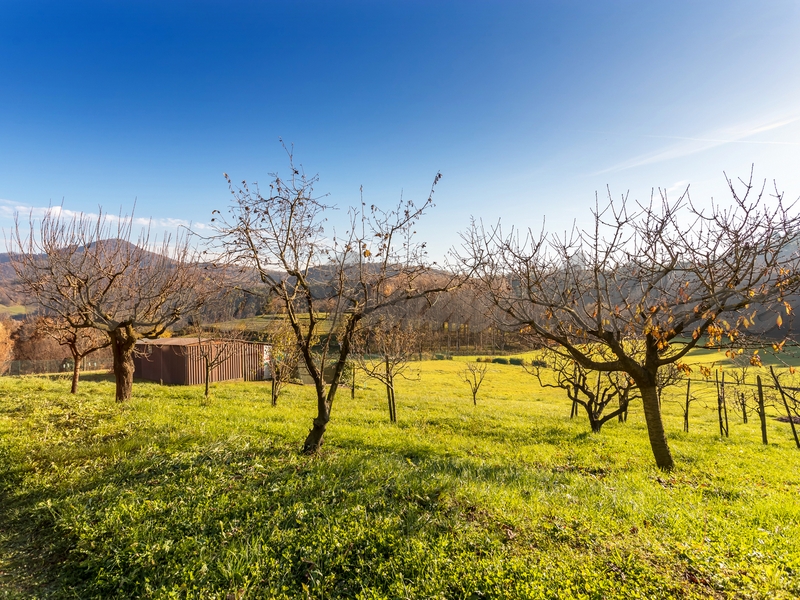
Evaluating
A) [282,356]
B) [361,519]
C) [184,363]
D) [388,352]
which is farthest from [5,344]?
[361,519]

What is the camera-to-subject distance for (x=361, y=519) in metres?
4.25

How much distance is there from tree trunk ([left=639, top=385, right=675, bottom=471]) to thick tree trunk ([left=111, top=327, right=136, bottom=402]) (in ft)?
40.8

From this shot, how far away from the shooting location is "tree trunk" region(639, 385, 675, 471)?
23.3 ft

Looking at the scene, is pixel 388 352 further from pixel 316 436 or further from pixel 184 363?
pixel 184 363

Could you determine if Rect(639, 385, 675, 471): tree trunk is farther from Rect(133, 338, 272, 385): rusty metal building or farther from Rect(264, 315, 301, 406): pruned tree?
Rect(133, 338, 272, 385): rusty metal building

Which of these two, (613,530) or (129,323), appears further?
(129,323)

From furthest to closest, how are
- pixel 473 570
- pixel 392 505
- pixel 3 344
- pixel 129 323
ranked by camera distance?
pixel 3 344 → pixel 129 323 → pixel 392 505 → pixel 473 570

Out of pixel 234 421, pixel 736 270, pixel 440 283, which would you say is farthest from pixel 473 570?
pixel 234 421

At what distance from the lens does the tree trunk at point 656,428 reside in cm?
710

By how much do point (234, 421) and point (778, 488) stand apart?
10.4 m

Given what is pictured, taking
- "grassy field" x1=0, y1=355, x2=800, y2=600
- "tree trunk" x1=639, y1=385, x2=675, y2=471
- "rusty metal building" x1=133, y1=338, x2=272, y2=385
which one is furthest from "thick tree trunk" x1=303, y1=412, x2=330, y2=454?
"rusty metal building" x1=133, y1=338, x2=272, y2=385

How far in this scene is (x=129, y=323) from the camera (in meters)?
10.4

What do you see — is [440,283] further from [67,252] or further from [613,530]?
[67,252]

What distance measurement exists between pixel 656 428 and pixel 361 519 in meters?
5.93
